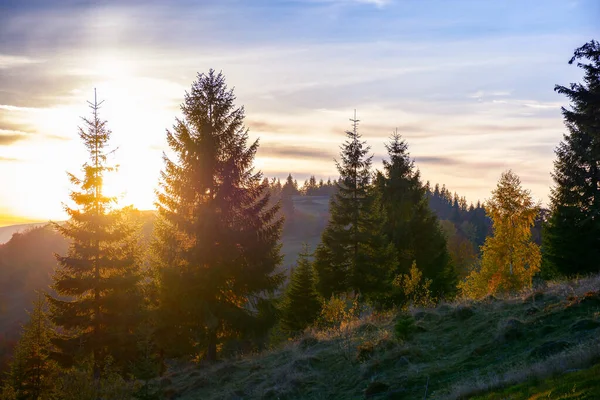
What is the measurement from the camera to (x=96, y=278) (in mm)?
25641

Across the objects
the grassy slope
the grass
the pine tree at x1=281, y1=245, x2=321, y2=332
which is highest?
the grass

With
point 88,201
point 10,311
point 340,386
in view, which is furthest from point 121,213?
point 10,311

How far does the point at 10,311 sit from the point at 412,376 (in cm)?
11890

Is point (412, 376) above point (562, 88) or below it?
below

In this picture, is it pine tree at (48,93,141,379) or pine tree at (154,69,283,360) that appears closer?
pine tree at (154,69,283,360)

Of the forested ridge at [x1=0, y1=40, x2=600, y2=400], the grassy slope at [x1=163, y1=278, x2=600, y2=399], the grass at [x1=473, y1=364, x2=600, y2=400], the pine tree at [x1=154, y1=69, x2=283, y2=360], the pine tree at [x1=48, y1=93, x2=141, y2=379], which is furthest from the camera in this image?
the pine tree at [x1=48, y1=93, x2=141, y2=379]

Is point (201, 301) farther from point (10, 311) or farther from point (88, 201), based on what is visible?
point (10, 311)

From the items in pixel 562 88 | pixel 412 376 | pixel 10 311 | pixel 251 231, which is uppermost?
pixel 562 88

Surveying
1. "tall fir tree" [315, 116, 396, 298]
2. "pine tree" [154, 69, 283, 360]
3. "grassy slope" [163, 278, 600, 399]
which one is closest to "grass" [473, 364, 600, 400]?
"grassy slope" [163, 278, 600, 399]

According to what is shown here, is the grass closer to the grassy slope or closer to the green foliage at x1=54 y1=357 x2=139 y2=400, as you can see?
the grassy slope

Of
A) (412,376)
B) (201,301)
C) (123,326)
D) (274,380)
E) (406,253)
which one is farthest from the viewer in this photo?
(406,253)

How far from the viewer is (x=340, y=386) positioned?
537 inches

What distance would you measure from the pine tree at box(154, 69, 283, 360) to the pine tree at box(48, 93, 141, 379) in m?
4.38

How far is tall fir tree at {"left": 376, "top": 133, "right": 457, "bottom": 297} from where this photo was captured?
34.0 m
